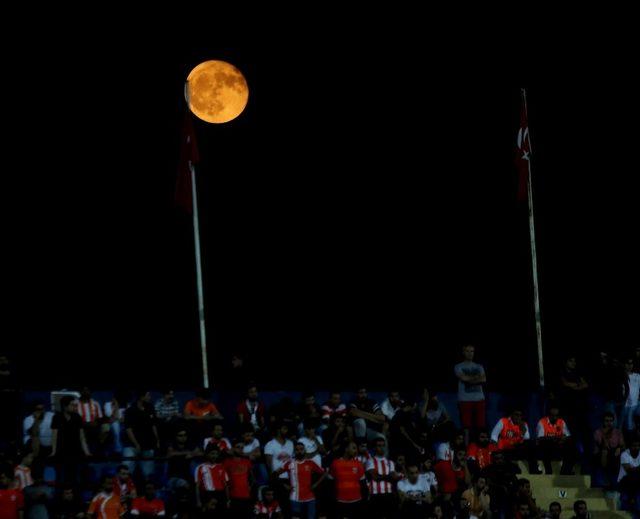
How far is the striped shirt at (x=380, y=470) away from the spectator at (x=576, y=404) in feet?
12.3

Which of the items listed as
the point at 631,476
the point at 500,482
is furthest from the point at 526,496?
the point at 631,476

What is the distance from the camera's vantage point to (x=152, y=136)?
37656 mm

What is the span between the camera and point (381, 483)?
24.1 meters

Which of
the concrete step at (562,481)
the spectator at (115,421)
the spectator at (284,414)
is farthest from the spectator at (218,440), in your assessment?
the concrete step at (562,481)

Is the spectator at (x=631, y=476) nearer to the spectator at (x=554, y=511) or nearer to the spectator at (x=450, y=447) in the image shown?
the spectator at (x=554, y=511)

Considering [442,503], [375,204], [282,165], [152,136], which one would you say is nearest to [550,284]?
[375,204]

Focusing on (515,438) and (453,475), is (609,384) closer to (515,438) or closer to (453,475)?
(515,438)

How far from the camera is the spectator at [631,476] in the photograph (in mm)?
25000

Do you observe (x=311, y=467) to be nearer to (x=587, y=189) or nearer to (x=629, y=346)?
(x=629, y=346)

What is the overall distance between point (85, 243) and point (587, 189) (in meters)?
12.6

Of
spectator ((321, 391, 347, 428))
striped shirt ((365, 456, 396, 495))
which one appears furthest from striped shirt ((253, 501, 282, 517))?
spectator ((321, 391, 347, 428))

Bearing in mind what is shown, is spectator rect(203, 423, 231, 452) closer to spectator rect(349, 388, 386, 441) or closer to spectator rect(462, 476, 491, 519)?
spectator rect(349, 388, 386, 441)

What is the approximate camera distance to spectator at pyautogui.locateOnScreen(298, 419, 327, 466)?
24.1 metres

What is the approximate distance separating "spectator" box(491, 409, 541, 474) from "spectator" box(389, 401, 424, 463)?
1422 mm
